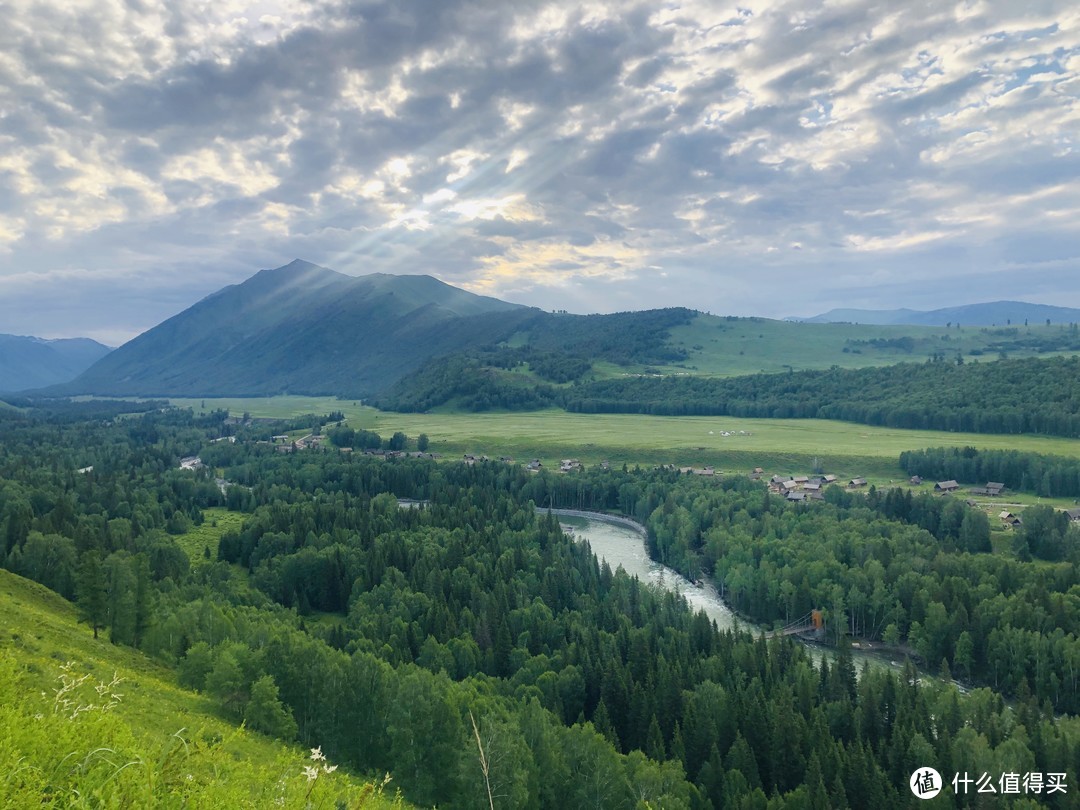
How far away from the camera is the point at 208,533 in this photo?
125 m

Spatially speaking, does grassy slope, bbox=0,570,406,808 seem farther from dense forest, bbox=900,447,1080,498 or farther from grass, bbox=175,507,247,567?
dense forest, bbox=900,447,1080,498

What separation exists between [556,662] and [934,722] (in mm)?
34776

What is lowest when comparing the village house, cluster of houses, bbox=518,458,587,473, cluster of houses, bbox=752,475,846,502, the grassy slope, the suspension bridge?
the suspension bridge

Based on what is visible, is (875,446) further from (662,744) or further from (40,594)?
(40,594)

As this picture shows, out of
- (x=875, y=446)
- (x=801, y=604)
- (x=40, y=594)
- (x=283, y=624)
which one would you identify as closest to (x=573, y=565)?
(x=801, y=604)

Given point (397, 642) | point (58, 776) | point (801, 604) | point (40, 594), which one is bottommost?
point (801, 604)

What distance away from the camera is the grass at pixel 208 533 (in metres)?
110

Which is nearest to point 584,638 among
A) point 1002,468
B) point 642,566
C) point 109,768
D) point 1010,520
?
point 642,566

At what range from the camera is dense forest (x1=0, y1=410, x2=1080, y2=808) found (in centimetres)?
4691

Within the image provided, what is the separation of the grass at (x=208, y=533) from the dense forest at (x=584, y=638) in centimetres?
325

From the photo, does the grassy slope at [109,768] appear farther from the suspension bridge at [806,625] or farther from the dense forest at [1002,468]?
the dense forest at [1002,468]

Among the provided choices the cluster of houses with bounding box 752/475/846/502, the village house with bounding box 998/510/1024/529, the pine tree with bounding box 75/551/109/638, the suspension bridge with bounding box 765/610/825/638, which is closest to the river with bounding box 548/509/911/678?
the suspension bridge with bounding box 765/610/825/638

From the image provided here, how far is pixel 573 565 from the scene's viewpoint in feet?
330

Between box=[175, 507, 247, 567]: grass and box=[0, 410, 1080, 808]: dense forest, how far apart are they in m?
3.25
